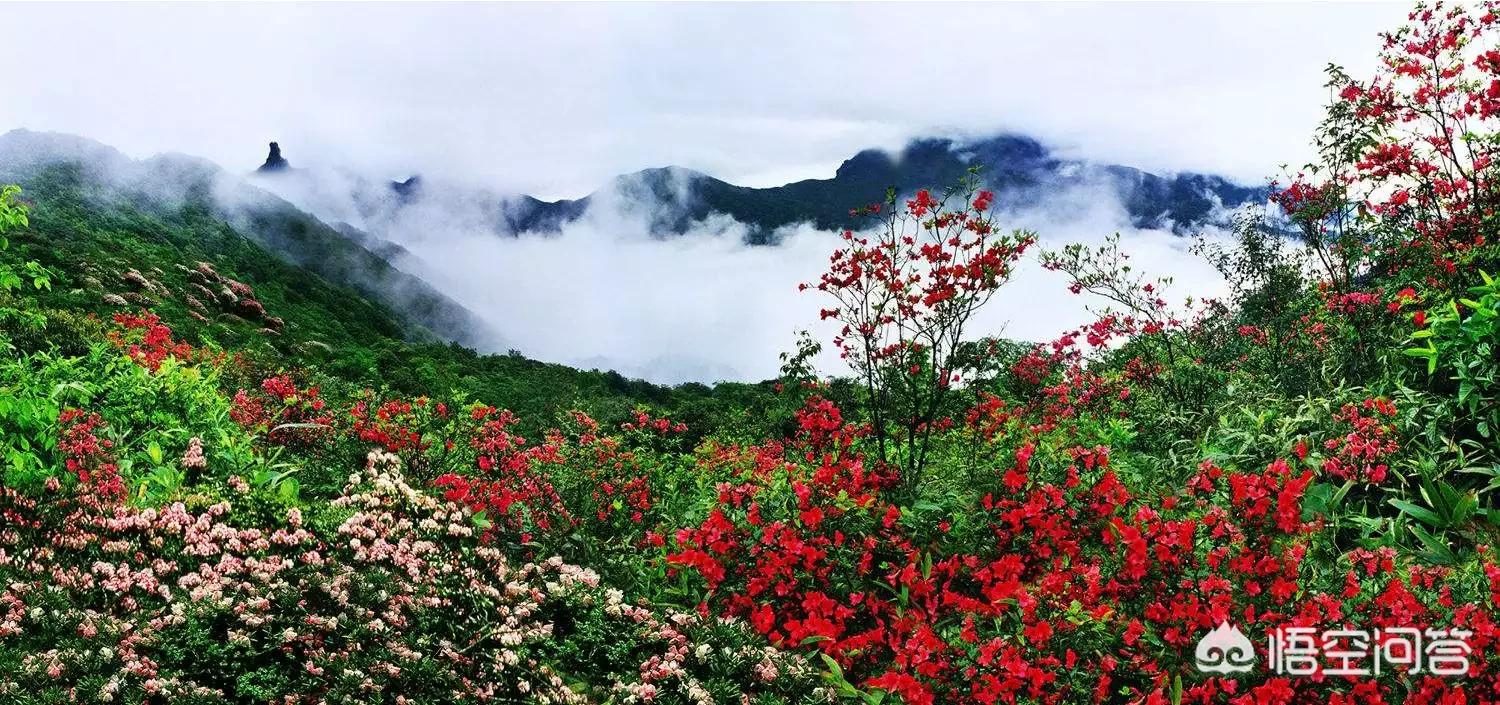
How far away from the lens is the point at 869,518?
5.29m

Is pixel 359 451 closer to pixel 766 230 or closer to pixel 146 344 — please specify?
pixel 146 344

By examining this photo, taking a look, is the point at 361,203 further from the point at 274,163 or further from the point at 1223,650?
the point at 1223,650

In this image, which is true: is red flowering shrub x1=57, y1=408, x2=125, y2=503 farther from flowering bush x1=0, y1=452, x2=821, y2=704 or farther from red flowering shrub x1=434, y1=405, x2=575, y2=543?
red flowering shrub x1=434, y1=405, x2=575, y2=543

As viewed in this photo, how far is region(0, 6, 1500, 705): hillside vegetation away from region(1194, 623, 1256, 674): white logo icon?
0.04 metres

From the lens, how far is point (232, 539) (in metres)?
4.50

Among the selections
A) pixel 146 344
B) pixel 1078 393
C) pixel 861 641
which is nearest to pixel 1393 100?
pixel 1078 393

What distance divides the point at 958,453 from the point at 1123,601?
3599 millimetres

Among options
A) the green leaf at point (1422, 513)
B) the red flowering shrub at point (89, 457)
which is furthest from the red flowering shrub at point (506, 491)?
the green leaf at point (1422, 513)

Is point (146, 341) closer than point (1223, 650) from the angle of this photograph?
No

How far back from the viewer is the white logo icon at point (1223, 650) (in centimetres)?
359

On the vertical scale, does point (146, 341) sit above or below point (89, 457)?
above

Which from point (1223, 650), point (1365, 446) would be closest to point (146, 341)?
point (1223, 650)

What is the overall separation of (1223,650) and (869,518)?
81.9 inches

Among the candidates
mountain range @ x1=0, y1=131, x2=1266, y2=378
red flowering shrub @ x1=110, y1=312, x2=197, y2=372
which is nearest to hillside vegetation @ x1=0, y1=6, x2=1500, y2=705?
red flowering shrub @ x1=110, y1=312, x2=197, y2=372
